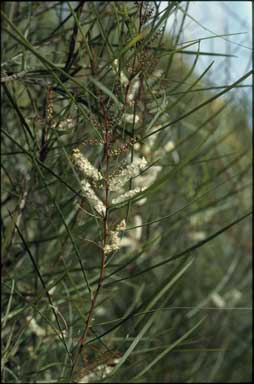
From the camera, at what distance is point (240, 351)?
2.81 meters

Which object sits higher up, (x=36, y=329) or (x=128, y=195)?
(x=128, y=195)

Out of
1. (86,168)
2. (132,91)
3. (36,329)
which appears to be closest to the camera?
(86,168)

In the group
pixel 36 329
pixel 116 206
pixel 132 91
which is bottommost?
pixel 36 329

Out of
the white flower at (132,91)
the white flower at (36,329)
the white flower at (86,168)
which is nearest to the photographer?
the white flower at (86,168)

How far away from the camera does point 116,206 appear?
0.74 m

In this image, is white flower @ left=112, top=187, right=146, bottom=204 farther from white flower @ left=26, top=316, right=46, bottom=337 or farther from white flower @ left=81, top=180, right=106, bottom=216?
white flower @ left=26, top=316, right=46, bottom=337

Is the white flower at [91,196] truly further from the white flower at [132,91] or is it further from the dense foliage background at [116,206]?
the white flower at [132,91]

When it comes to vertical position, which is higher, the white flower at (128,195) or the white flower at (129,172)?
the white flower at (129,172)

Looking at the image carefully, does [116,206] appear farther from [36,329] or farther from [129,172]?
[36,329]

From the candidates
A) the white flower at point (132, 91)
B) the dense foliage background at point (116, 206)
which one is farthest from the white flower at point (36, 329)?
the white flower at point (132, 91)

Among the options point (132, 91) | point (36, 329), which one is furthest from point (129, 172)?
point (36, 329)

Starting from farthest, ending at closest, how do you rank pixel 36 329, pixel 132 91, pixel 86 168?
pixel 36 329
pixel 132 91
pixel 86 168

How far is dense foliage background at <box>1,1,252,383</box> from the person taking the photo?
2.55ft

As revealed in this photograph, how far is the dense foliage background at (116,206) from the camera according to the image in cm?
78
